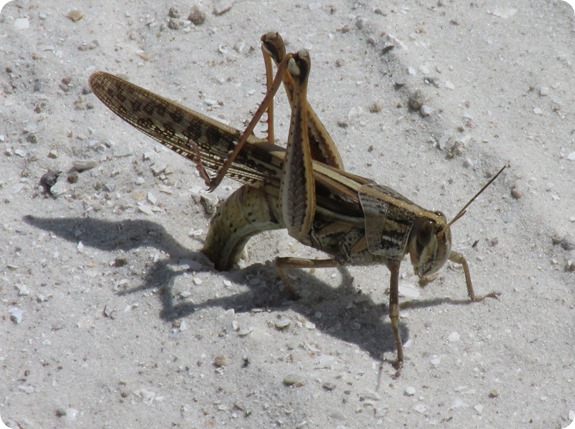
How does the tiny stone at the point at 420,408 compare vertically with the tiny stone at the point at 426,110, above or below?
below

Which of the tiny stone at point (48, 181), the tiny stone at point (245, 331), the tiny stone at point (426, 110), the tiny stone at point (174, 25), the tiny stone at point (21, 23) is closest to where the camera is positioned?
the tiny stone at point (245, 331)

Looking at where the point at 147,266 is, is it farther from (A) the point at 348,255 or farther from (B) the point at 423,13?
(B) the point at 423,13

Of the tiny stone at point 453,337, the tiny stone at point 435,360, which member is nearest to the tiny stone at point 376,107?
the tiny stone at point 453,337

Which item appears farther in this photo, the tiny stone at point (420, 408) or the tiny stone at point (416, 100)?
the tiny stone at point (416, 100)

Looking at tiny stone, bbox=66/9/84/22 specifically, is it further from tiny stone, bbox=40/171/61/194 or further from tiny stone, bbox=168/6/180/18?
tiny stone, bbox=40/171/61/194

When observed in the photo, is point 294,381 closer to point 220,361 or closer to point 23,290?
point 220,361

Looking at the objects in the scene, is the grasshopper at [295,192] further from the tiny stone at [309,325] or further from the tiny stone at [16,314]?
the tiny stone at [16,314]

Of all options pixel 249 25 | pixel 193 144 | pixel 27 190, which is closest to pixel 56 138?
pixel 27 190

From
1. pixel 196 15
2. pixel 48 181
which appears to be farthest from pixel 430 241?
pixel 196 15
